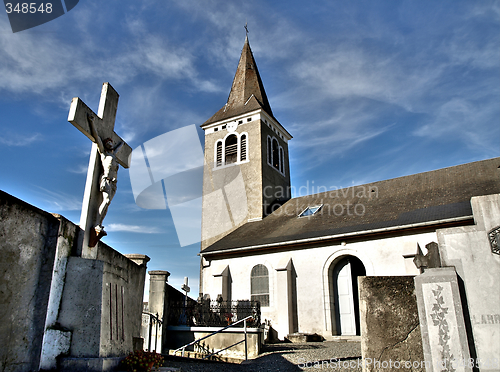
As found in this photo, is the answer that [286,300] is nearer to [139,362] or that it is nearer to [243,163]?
[243,163]

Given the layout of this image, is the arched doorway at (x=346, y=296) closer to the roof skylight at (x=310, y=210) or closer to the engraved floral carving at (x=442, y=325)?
the roof skylight at (x=310, y=210)

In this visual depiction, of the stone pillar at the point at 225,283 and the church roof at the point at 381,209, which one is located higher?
the church roof at the point at 381,209

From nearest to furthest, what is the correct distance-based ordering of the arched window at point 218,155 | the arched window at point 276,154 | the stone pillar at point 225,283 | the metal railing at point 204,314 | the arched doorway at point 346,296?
the metal railing at point 204,314 < the arched doorway at point 346,296 < the stone pillar at point 225,283 < the arched window at point 218,155 < the arched window at point 276,154

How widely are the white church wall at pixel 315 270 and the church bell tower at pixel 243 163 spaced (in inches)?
189

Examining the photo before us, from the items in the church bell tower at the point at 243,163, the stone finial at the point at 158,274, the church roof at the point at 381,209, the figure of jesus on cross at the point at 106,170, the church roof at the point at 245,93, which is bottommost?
the stone finial at the point at 158,274

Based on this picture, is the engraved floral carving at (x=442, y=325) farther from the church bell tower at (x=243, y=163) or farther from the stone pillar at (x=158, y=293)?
the church bell tower at (x=243, y=163)

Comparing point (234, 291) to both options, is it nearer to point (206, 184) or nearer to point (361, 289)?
point (206, 184)

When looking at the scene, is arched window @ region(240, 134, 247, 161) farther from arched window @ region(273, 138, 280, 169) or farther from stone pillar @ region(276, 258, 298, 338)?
stone pillar @ region(276, 258, 298, 338)

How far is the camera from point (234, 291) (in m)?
16.8

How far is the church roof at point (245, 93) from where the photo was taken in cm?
2502

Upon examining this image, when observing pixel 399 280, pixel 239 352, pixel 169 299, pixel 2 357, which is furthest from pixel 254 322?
pixel 2 357

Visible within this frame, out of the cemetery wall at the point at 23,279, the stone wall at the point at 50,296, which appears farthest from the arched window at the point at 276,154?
the cemetery wall at the point at 23,279

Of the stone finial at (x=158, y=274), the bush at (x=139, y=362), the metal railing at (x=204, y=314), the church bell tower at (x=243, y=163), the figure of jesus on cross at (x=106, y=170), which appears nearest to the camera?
the bush at (x=139, y=362)

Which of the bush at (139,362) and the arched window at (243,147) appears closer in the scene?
the bush at (139,362)
